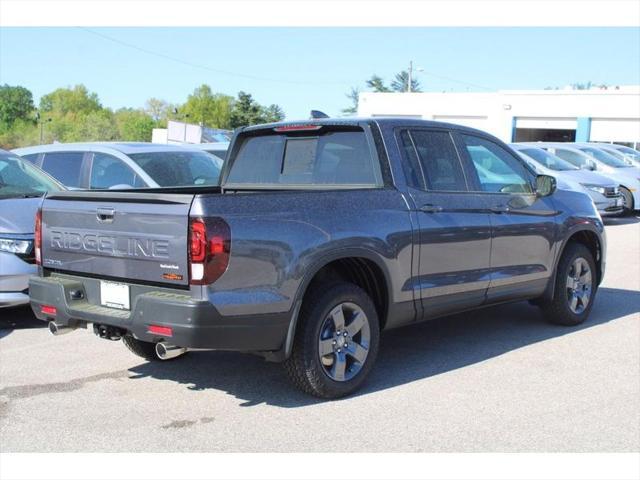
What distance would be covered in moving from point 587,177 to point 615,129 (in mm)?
28771

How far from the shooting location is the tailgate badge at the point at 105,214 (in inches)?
188

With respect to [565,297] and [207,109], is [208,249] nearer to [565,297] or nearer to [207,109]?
[565,297]

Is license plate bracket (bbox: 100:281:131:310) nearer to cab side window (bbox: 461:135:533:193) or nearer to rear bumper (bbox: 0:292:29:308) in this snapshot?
rear bumper (bbox: 0:292:29:308)

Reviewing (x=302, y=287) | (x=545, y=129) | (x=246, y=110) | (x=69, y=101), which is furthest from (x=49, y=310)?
(x=69, y=101)

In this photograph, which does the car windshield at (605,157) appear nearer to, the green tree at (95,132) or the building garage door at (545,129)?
the building garage door at (545,129)

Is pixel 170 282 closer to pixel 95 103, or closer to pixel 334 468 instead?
pixel 334 468

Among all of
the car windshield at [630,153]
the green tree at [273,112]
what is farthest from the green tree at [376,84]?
the car windshield at [630,153]

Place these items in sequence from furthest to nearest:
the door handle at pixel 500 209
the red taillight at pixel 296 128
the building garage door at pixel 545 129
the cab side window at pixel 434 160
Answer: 1. the building garage door at pixel 545 129
2. the door handle at pixel 500 209
3. the red taillight at pixel 296 128
4. the cab side window at pixel 434 160

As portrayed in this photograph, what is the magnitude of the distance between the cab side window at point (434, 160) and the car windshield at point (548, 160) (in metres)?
11.5

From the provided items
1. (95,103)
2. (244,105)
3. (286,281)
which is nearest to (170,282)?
(286,281)

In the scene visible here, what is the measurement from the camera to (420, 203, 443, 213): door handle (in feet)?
18.6

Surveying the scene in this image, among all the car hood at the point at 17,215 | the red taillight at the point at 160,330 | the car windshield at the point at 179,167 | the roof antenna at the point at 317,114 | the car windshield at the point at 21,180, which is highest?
the roof antenna at the point at 317,114

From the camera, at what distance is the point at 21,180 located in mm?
8227

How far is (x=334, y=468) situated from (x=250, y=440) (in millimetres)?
580
